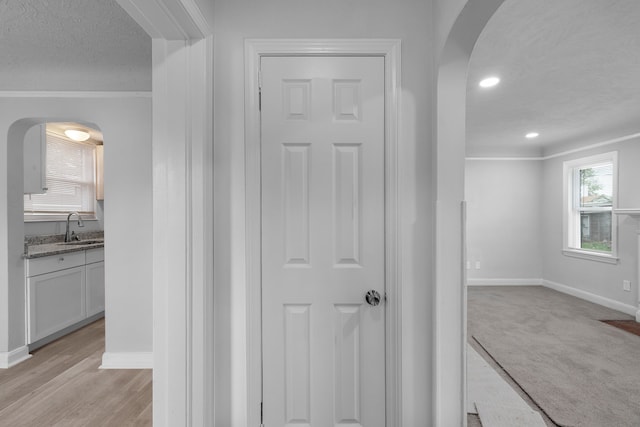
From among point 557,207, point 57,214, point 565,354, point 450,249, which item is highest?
point 557,207

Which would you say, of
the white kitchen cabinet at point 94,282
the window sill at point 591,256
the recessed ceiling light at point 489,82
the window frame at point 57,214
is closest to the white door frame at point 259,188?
the recessed ceiling light at point 489,82

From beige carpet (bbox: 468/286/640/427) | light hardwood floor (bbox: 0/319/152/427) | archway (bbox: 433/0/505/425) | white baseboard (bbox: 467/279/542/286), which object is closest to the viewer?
archway (bbox: 433/0/505/425)

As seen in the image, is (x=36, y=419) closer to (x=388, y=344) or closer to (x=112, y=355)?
(x=112, y=355)

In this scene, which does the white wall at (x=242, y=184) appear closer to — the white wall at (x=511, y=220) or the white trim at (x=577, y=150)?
the white trim at (x=577, y=150)

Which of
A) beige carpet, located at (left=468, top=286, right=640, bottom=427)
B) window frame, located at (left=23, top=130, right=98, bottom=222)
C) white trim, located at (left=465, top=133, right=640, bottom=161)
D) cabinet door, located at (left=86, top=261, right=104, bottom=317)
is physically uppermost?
white trim, located at (left=465, top=133, right=640, bottom=161)

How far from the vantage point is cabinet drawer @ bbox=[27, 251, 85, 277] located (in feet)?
9.89

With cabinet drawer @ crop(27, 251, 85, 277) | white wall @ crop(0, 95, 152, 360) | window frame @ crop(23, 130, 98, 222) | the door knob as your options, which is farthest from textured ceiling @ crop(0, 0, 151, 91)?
the door knob

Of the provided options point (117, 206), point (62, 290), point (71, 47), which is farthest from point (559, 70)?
point (62, 290)

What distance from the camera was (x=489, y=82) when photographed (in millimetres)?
2865

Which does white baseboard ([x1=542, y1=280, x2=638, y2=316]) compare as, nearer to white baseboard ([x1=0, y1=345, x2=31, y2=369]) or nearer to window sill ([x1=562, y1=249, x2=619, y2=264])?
window sill ([x1=562, y1=249, x2=619, y2=264])

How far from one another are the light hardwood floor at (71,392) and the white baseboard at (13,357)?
6cm

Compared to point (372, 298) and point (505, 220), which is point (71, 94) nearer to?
point (372, 298)

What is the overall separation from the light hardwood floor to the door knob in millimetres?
1695

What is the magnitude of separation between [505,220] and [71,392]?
6363 millimetres
